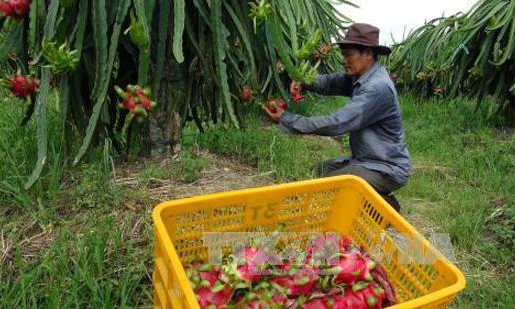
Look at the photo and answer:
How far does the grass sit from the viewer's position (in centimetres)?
175

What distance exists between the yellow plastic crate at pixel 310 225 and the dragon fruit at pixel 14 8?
108 centimetres

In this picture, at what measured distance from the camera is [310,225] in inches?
72.2

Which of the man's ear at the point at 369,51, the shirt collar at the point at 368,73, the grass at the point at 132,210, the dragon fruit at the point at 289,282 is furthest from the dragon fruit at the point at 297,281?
the man's ear at the point at 369,51

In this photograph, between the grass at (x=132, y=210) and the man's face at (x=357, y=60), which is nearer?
the grass at (x=132, y=210)

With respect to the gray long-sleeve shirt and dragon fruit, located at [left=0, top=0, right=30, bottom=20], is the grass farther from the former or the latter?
dragon fruit, located at [left=0, top=0, right=30, bottom=20]

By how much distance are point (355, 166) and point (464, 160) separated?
146 cm

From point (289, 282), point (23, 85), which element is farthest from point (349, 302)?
point (23, 85)

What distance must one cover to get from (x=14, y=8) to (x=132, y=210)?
3.04ft

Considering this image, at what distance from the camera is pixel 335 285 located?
4.75 feet

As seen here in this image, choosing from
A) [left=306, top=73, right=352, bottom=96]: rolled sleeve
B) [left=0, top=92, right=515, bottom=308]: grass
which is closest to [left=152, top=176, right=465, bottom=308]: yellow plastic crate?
[left=0, top=92, right=515, bottom=308]: grass

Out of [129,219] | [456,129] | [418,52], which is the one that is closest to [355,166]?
[129,219]

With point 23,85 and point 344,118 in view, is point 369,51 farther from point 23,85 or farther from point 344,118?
point 23,85

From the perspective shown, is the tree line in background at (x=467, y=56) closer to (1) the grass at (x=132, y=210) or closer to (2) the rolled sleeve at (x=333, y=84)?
(1) the grass at (x=132, y=210)

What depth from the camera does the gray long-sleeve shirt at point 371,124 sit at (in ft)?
7.59
